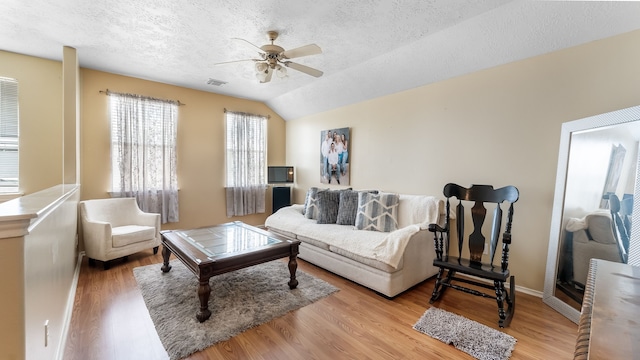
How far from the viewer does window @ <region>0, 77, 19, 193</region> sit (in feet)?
10.2

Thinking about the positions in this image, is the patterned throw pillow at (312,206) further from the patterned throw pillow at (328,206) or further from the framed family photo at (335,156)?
the framed family photo at (335,156)

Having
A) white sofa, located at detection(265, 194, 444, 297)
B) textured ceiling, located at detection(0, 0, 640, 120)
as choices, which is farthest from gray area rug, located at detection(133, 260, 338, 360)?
textured ceiling, located at detection(0, 0, 640, 120)

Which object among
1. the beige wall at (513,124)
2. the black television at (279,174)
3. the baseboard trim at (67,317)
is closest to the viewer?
the baseboard trim at (67,317)

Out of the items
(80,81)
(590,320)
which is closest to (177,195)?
(80,81)

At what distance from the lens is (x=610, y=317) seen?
0.73 m

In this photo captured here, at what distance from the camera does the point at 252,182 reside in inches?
207

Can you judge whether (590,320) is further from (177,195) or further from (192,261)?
(177,195)

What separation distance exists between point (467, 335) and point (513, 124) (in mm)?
2113

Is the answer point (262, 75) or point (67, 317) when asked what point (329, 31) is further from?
point (67, 317)

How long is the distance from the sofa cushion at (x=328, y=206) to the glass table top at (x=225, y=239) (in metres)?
0.96

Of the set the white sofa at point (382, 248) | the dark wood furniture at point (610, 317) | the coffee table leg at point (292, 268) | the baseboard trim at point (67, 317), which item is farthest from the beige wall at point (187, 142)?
the dark wood furniture at point (610, 317)

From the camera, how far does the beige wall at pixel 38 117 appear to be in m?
3.18

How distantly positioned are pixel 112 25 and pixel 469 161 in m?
4.02

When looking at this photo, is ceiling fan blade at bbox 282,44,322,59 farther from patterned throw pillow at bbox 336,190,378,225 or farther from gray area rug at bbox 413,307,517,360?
gray area rug at bbox 413,307,517,360
